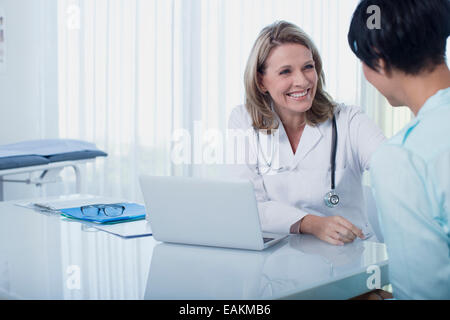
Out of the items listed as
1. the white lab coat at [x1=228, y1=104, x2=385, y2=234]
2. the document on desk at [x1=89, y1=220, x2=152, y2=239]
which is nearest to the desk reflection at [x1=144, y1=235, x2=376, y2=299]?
the document on desk at [x1=89, y1=220, x2=152, y2=239]

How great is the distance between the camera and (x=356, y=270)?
937mm

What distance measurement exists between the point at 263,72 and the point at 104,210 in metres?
0.72

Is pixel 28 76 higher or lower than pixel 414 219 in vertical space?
higher

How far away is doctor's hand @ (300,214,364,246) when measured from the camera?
1160 millimetres

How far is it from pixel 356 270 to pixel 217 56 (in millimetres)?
2980

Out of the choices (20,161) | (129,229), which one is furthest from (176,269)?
(20,161)

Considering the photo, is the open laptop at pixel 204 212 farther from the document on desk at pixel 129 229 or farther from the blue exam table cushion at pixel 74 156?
the blue exam table cushion at pixel 74 156

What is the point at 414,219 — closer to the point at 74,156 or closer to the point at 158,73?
the point at 74,156

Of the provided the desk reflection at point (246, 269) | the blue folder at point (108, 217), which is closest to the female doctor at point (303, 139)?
the blue folder at point (108, 217)

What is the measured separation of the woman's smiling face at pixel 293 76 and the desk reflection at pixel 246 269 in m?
0.63

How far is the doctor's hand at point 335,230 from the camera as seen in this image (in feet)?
3.81

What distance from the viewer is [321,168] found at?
167 cm
